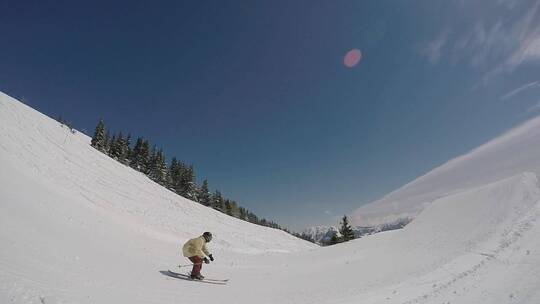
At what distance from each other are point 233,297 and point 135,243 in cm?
905

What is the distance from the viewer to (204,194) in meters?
89.4

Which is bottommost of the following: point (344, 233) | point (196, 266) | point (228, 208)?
point (196, 266)

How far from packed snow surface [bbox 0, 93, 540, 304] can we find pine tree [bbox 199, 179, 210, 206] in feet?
216

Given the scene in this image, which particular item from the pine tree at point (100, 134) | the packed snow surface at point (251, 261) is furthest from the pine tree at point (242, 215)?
the packed snow surface at point (251, 261)

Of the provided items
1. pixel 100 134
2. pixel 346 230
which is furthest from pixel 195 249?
pixel 100 134

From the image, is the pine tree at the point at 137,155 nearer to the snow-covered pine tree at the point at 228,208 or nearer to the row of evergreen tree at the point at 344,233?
the snow-covered pine tree at the point at 228,208

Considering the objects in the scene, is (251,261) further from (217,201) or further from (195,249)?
(217,201)

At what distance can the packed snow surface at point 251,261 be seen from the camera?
728 centimetres

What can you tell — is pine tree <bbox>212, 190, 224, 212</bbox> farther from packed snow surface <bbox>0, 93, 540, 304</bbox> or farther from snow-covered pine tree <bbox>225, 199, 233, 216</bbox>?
packed snow surface <bbox>0, 93, 540, 304</bbox>

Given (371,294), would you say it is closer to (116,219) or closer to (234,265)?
(234,265)

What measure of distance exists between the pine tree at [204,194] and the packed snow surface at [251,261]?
A: 65740 mm

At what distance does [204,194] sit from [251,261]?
7433cm

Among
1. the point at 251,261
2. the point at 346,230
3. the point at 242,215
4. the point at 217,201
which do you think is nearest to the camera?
the point at 251,261

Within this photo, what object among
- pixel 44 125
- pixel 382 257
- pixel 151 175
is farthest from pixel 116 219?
pixel 151 175
